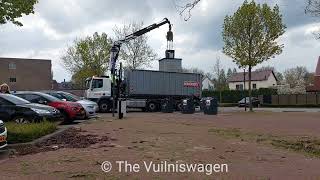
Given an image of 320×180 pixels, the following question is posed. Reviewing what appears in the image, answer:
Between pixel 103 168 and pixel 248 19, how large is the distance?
34.2 metres

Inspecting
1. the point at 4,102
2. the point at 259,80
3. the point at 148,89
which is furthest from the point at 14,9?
the point at 259,80

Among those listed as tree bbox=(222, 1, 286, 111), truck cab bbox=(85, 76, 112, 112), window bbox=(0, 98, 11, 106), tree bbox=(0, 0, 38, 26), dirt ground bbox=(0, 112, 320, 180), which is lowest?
dirt ground bbox=(0, 112, 320, 180)

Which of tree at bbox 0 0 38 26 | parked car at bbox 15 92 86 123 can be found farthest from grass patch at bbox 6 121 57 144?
parked car at bbox 15 92 86 123

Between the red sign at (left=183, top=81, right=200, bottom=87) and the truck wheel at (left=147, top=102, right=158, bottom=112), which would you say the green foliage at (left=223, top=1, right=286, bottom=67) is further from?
the truck wheel at (left=147, top=102, right=158, bottom=112)

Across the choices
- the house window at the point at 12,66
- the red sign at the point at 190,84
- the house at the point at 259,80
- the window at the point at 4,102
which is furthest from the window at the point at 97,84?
the house at the point at 259,80

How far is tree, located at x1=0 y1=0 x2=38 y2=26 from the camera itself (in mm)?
17233

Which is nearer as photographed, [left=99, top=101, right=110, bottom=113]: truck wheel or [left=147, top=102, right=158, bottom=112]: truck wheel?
[left=99, top=101, right=110, bottom=113]: truck wheel

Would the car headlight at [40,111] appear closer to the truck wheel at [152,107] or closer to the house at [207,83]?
the truck wheel at [152,107]

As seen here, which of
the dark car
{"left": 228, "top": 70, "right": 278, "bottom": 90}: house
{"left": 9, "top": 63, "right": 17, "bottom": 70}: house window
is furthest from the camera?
{"left": 228, "top": 70, "right": 278, "bottom": 90}: house

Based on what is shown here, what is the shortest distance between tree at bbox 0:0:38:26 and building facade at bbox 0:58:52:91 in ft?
250

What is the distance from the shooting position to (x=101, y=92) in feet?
129

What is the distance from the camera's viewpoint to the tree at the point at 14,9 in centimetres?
1723

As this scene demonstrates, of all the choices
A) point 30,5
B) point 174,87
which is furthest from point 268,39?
point 30,5

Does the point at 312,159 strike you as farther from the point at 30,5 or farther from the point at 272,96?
the point at 272,96
